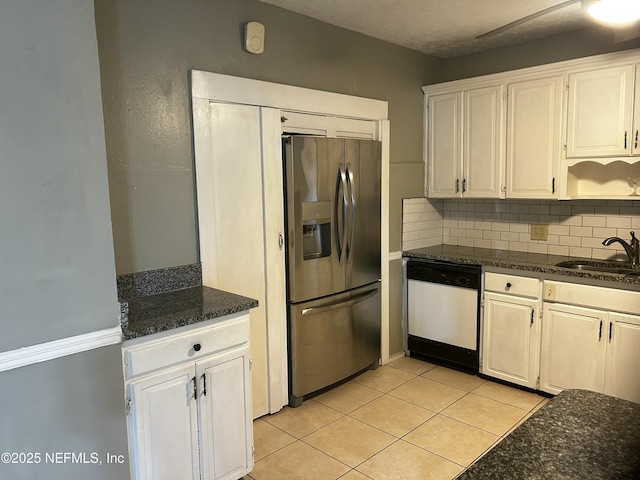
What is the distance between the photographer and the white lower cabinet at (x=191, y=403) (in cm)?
192

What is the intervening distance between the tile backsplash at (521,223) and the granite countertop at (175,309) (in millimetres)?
2047

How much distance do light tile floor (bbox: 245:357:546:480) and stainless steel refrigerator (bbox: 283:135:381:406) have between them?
9.3 inches

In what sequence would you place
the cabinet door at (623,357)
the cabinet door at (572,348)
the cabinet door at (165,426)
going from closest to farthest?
the cabinet door at (165,426), the cabinet door at (623,357), the cabinet door at (572,348)

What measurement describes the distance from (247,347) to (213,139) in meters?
1.18

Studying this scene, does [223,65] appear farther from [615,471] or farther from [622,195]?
[622,195]

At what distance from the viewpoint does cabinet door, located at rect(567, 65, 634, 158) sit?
3.01 m

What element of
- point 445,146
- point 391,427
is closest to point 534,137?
point 445,146

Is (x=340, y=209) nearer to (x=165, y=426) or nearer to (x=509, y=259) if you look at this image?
(x=509, y=259)

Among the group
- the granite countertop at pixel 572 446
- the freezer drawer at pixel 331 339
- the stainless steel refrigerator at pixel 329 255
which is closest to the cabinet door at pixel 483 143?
the stainless steel refrigerator at pixel 329 255

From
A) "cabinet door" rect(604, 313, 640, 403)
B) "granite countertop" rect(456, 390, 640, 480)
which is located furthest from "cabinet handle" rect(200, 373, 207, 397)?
"cabinet door" rect(604, 313, 640, 403)

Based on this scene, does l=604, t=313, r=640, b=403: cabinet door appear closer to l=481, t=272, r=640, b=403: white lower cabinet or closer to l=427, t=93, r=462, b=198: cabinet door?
l=481, t=272, r=640, b=403: white lower cabinet

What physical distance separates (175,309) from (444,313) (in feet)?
7.60

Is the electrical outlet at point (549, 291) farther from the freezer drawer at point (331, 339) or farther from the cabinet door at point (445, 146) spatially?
the freezer drawer at point (331, 339)

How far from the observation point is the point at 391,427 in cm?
291
